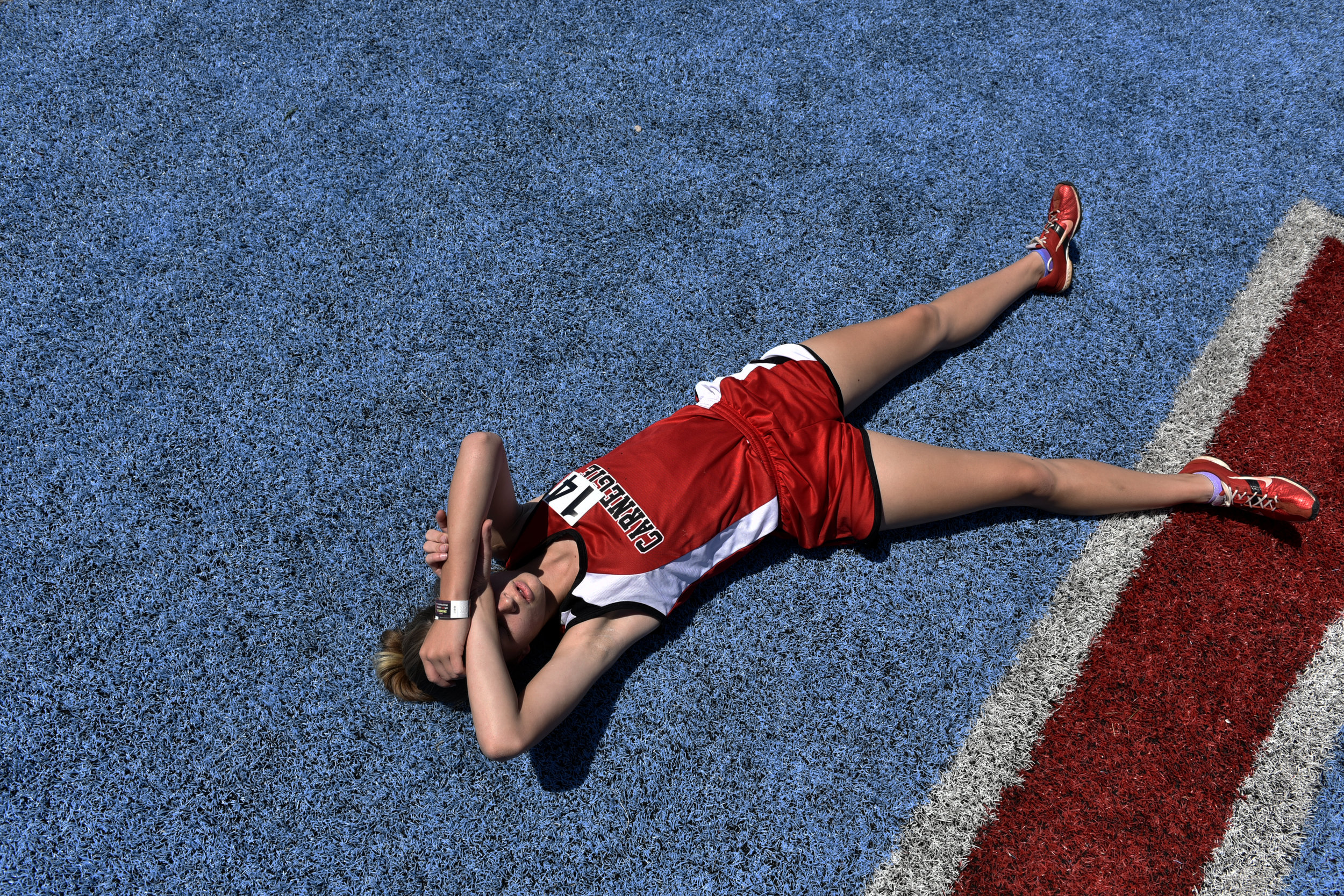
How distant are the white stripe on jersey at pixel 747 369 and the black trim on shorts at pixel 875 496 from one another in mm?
383

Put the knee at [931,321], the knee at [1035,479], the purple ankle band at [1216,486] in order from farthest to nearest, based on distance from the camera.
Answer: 1. the knee at [931,321]
2. the purple ankle band at [1216,486]
3. the knee at [1035,479]

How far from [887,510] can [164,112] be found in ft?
11.8

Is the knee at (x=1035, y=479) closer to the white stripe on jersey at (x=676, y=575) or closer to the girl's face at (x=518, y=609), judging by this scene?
the white stripe on jersey at (x=676, y=575)

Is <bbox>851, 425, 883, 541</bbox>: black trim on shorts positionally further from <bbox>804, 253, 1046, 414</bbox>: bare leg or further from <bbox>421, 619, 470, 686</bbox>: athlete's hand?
<bbox>421, 619, 470, 686</bbox>: athlete's hand

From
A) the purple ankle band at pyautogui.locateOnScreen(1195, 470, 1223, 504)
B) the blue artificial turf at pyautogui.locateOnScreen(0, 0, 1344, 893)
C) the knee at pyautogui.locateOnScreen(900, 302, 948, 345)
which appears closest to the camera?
the blue artificial turf at pyautogui.locateOnScreen(0, 0, 1344, 893)

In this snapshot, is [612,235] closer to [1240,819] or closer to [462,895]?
[462,895]

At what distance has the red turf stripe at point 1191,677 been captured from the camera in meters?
2.47

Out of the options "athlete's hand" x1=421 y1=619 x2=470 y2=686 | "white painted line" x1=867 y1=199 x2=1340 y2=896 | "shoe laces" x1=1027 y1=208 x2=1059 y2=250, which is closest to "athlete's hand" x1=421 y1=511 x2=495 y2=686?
"athlete's hand" x1=421 y1=619 x2=470 y2=686

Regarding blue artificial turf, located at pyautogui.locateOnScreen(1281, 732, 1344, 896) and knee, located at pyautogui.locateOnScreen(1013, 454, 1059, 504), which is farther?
knee, located at pyautogui.locateOnScreen(1013, 454, 1059, 504)

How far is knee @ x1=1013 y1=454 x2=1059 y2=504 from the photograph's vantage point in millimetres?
2721

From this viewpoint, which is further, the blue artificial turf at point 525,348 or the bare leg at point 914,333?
the bare leg at point 914,333

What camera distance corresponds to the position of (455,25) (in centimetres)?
364

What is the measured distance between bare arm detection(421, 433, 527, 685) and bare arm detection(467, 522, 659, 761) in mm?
51

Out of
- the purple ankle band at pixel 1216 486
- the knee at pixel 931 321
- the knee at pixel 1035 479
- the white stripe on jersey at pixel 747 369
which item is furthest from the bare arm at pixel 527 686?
the purple ankle band at pixel 1216 486
